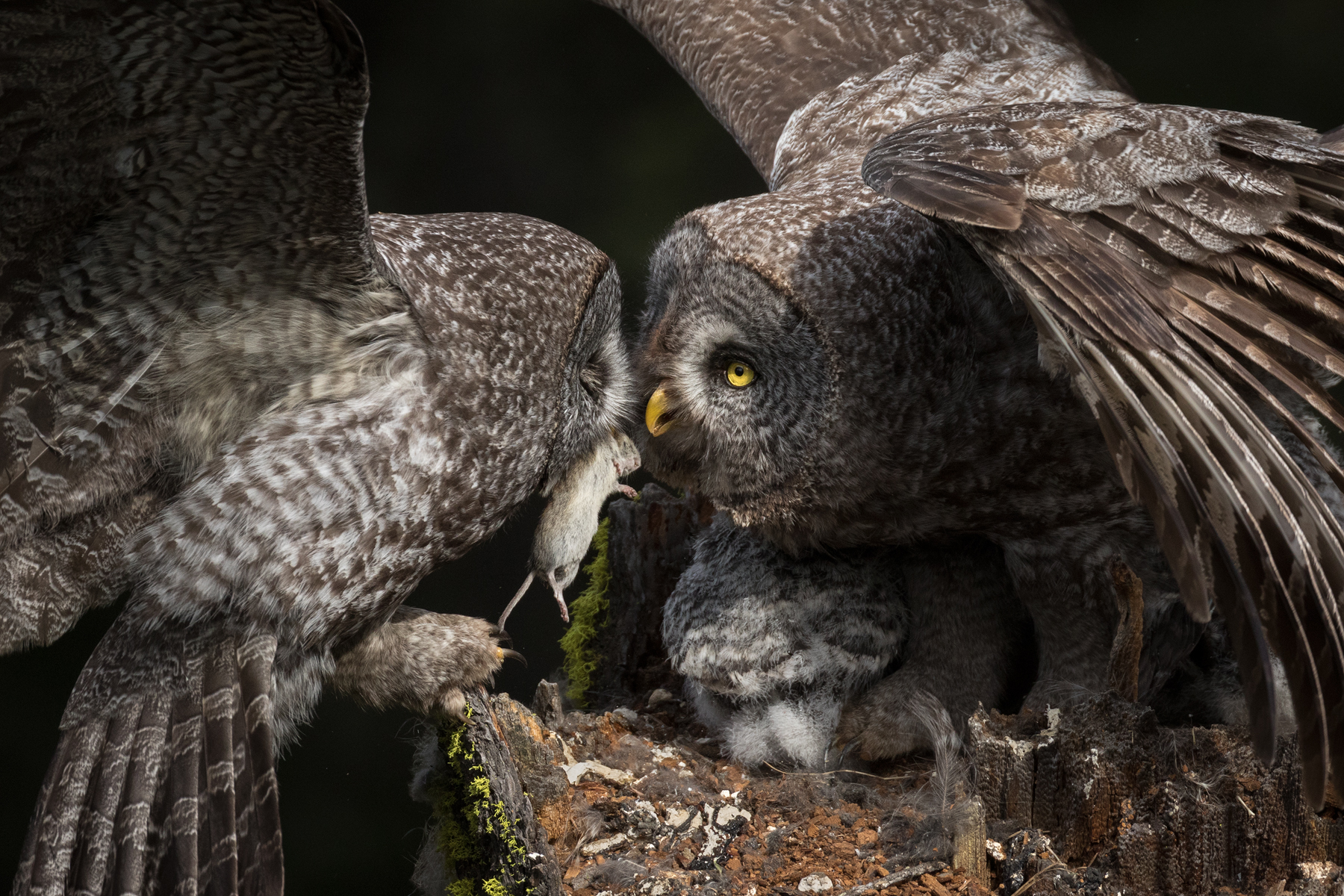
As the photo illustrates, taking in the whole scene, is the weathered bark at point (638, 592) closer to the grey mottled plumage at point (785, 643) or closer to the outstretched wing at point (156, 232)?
the grey mottled plumage at point (785, 643)

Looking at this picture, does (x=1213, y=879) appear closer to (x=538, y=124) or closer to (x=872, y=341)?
(x=872, y=341)

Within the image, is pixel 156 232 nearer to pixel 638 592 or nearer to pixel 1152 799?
pixel 638 592

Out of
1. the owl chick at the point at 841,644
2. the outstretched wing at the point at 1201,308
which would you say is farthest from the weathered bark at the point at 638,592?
the outstretched wing at the point at 1201,308

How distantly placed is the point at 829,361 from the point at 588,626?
31.2 inches

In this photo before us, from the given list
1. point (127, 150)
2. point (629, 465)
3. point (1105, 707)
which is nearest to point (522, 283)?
point (629, 465)

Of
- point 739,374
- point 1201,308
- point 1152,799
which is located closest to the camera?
point 1201,308

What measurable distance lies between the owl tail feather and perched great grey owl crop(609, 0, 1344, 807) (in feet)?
2.30

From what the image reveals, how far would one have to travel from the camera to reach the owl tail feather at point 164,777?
1258 mm

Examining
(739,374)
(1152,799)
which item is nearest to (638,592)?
(739,374)

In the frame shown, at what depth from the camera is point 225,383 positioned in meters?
1.31

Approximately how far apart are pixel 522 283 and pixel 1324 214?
93cm

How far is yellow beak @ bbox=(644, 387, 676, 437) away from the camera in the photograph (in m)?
1.65

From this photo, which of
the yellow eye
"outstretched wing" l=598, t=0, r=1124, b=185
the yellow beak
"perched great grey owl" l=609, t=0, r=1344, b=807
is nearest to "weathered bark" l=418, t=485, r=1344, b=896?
"perched great grey owl" l=609, t=0, r=1344, b=807

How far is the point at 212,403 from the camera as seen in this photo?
1.32m
